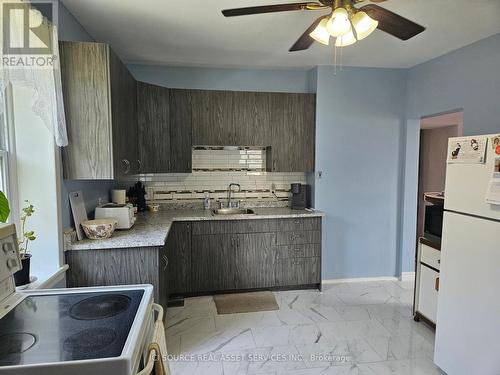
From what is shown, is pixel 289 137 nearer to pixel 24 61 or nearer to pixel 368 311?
pixel 368 311

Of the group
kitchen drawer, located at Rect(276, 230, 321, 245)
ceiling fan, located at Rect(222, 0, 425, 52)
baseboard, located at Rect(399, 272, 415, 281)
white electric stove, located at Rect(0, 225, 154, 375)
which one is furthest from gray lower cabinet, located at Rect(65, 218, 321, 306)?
ceiling fan, located at Rect(222, 0, 425, 52)

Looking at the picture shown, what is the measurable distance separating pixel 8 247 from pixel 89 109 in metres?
1.10

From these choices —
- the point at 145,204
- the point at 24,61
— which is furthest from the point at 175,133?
the point at 24,61

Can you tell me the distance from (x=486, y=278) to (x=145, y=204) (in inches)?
124

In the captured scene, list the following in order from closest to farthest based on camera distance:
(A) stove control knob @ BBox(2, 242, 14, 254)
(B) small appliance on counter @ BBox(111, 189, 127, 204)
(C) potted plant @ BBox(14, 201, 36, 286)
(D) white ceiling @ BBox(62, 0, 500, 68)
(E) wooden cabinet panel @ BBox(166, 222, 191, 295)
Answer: (A) stove control knob @ BBox(2, 242, 14, 254) < (C) potted plant @ BBox(14, 201, 36, 286) < (D) white ceiling @ BBox(62, 0, 500, 68) < (B) small appliance on counter @ BBox(111, 189, 127, 204) < (E) wooden cabinet panel @ BBox(166, 222, 191, 295)

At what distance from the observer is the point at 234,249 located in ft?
10.9

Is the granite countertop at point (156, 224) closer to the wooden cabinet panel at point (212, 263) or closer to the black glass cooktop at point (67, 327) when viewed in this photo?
the wooden cabinet panel at point (212, 263)

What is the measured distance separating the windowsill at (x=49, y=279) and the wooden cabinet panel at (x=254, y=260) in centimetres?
169

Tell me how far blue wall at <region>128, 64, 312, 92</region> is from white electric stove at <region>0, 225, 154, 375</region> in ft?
8.60

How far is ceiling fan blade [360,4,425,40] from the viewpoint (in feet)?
5.33

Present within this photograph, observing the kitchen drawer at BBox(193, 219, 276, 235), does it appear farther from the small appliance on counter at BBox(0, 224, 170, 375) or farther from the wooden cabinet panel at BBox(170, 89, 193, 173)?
the small appliance on counter at BBox(0, 224, 170, 375)

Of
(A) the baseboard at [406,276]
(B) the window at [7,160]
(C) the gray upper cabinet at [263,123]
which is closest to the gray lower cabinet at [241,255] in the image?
(C) the gray upper cabinet at [263,123]

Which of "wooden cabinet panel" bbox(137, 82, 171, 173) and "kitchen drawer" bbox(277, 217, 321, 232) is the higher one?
"wooden cabinet panel" bbox(137, 82, 171, 173)

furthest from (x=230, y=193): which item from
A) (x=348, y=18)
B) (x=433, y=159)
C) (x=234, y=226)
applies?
(x=433, y=159)
